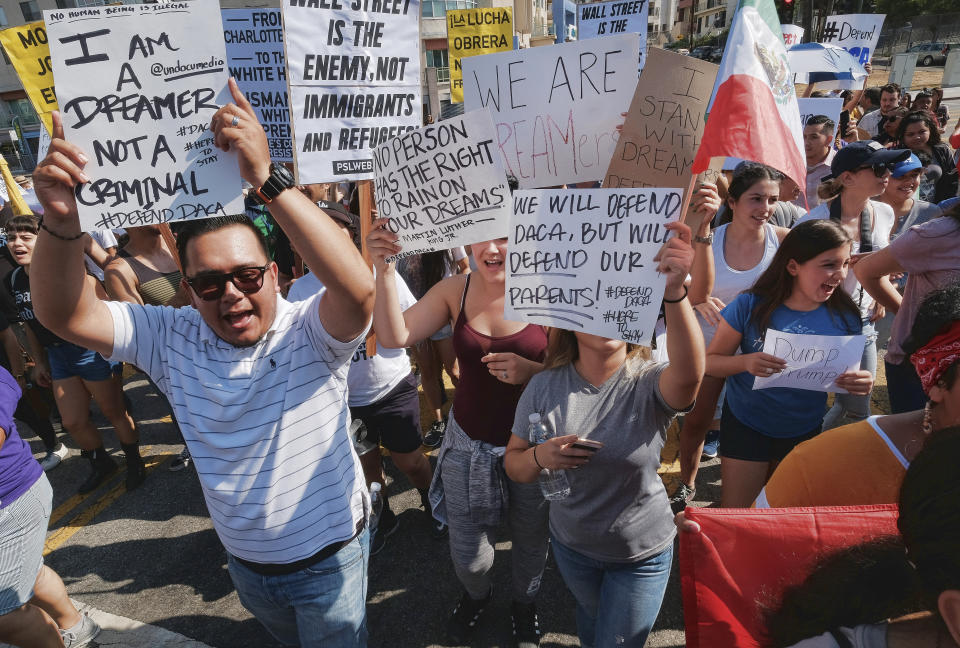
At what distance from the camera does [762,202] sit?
3.36 metres

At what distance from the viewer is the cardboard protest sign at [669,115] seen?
2086mm

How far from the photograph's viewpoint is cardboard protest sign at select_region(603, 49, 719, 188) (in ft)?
6.84

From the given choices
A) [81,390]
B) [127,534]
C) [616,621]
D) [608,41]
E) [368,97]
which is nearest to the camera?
[616,621]

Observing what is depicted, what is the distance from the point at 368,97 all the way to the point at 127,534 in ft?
11.4

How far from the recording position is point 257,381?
1.81 metres

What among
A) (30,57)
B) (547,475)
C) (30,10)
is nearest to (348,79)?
(547,475)

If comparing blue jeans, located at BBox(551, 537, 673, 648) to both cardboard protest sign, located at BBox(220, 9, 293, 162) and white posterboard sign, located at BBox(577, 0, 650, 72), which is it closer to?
cardboard protest sign, located at BBox(220, 9, 293, 162)

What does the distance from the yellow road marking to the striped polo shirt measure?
2.80m

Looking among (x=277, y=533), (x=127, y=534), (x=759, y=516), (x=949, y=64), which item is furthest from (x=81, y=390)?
(x=949, y=64)

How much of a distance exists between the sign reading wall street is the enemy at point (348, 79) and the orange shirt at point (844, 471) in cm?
219

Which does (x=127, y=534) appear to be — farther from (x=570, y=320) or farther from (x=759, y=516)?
(x=759, y=516)

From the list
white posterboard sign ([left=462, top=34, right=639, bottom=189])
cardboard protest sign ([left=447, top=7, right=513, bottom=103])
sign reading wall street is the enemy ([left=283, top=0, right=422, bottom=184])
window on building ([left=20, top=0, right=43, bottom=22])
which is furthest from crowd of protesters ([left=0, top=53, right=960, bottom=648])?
window on building ([left=20, top=0, right=43, bottom=22])

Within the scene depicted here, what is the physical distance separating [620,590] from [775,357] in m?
1.28

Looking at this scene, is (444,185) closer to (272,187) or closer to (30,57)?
(272,187)
